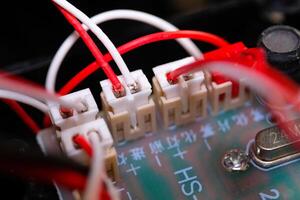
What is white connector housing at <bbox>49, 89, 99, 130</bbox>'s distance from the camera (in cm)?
74

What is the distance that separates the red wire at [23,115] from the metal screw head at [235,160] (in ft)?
1.09

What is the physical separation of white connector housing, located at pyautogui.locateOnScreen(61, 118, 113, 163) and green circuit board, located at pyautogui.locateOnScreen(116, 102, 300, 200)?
0.10 m

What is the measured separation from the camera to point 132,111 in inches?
31.0

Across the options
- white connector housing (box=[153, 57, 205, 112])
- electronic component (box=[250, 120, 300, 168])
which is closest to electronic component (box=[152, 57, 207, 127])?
white connector housing (box=[153, 57, 205, 112])

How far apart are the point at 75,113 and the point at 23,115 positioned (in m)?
0.18

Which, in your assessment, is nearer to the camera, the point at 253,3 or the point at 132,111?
the point at 132,111

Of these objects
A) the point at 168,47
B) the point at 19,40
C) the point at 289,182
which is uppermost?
the point at 19,40

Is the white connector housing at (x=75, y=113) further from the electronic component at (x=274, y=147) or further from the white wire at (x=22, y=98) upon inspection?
the electronic component at (x=274, y=147)

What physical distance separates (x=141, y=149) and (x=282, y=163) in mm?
221

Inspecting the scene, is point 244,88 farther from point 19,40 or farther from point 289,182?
point 19,40

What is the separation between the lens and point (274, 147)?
76 cm

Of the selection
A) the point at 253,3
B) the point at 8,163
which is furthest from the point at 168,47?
the point at 8,163

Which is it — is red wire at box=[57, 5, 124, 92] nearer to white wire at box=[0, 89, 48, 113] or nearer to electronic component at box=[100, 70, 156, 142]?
electronic component at box=[100, 70, 156, 142]

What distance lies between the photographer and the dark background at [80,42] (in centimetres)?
94
